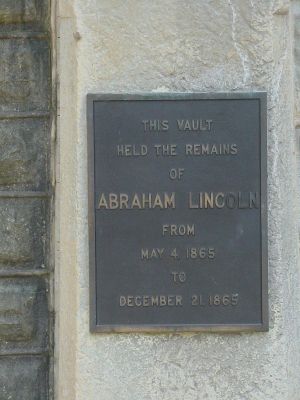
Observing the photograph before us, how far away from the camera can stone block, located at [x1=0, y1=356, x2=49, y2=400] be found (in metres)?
2.80

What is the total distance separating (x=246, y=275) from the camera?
8.21 feet

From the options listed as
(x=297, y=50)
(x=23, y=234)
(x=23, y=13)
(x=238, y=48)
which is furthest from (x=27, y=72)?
(x=297, y=50)

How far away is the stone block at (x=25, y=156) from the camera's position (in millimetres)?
2850

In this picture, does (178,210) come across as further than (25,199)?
No

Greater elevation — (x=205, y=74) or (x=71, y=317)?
(x=205, y=74)

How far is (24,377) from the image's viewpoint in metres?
2.81

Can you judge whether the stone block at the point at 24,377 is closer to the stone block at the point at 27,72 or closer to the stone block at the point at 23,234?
the stone block at the point at 23,234

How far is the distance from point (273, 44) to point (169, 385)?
1325mm

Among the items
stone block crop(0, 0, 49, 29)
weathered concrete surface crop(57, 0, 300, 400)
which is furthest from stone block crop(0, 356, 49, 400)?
stone block crop(0, 0, 49, 29)

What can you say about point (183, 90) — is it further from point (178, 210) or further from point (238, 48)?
point (178, 210)

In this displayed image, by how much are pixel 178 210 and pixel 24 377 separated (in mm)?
984

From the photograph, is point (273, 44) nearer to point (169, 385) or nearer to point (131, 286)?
point (131, 286)

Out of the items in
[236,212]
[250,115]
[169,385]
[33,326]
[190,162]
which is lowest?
[169,385]

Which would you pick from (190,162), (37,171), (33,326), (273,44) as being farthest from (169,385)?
(273,44)
